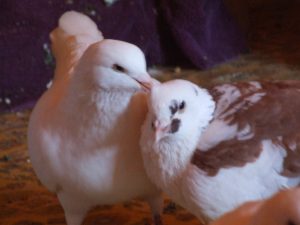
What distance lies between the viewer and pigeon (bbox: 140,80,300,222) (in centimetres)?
88

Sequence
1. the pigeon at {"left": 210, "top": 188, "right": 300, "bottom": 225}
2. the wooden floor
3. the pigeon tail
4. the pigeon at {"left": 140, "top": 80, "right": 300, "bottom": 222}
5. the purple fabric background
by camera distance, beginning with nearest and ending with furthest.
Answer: the pigeon at {"left": 210, "top": 188, "right": 300, "bottom": 225}, the pigeon at {"left": 140, "top": 80, "right": 300, "bottom": 222}, the pigeon tail, the wooden floor, the purple fabric background

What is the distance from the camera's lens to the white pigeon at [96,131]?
0.97m

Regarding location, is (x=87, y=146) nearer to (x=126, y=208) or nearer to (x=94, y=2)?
(x=126, y=208)

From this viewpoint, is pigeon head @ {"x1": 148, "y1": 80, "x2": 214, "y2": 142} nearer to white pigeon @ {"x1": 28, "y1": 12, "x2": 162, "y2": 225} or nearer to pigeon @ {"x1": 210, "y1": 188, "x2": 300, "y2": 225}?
white pigeon @ {"x1": 28, "y1": 12, "x2": 162, "y2": 225}

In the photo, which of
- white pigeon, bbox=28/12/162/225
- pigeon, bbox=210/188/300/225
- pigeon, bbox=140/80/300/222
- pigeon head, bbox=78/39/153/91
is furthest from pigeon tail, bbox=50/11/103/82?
pigeon, bbox=210/188/300/225

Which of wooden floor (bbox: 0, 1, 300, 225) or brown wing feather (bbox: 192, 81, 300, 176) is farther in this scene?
wooden floor (bbox: 0, 1, 300, 225)

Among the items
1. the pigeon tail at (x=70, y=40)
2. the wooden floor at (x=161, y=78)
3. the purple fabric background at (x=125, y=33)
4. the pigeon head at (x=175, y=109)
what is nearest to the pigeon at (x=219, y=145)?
the pigeon head at (x=175, y=109)

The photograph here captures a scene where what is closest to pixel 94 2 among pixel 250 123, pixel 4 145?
pixel 4 145

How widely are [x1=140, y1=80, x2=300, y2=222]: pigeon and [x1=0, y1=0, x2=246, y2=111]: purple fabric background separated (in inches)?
47.7

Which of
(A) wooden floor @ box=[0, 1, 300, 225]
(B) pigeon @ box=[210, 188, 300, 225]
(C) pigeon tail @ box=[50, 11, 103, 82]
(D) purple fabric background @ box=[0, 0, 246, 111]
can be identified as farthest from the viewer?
(D) purple fabric background @ box=[0, 0, 246, 111]

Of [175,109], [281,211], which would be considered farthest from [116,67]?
[281,211]

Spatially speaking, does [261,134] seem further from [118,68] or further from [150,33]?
[150,33]

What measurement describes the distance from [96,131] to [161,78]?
1251 millimetres

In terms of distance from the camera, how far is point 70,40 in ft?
4.03
